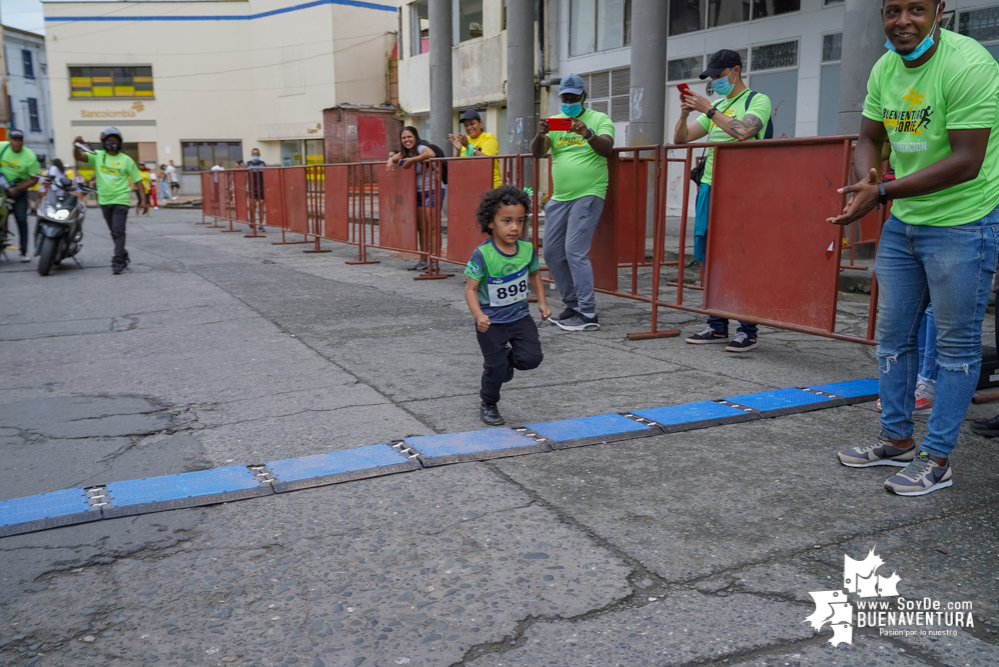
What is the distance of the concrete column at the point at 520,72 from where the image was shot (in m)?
18.4

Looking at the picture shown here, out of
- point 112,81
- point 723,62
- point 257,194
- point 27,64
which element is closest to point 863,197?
point 723,62

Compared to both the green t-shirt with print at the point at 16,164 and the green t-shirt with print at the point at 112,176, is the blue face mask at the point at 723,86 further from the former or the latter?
the green t-shirt with print at the point at 16,164

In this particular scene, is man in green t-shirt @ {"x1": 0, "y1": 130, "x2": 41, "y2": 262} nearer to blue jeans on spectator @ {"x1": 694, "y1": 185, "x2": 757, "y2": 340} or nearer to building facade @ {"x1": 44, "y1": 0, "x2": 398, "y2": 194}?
blue jeans on spectator @ {"x1": 694, "y1": 185, "x2": 757, "y2": 340}

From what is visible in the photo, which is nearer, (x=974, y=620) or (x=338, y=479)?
(x=974, y=620)

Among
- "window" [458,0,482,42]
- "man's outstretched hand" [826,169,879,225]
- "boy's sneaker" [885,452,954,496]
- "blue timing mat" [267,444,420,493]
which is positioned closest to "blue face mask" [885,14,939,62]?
"man's outstretched hand" [826,169,879,225]

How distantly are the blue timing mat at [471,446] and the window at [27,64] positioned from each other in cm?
6384

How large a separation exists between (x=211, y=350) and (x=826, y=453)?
4.54 m

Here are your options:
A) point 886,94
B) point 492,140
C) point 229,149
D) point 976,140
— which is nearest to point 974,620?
point 976,140

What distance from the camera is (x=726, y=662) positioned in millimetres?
2410

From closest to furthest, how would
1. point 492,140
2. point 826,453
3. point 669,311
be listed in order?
point 826,453 → point 669,311 → point 492,140

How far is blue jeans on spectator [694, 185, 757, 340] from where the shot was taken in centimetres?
646

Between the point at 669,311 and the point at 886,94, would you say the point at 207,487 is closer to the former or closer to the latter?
the point at 886,94

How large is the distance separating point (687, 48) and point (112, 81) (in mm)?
40126

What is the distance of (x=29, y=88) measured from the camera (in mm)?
57594
